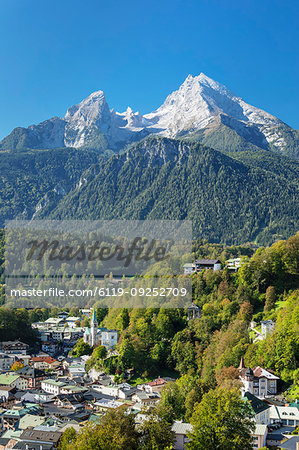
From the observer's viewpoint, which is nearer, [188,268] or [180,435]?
[180,435]

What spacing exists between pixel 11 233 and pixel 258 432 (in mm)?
120032

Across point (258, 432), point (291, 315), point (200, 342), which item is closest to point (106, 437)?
point (258, 432)

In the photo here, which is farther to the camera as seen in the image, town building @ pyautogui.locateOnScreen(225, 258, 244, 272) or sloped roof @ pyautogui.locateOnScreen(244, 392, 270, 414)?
town building @ pyautogui.locateOnScreen(225, 258, 244, 272)

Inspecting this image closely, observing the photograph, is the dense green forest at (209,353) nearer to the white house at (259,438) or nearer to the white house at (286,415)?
the white house at (259,438)

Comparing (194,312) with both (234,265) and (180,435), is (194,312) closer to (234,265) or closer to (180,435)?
(234,265)

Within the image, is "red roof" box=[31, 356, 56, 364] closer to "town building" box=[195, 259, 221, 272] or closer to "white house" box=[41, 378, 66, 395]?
"white house" box=[41, 378, 66, 395]

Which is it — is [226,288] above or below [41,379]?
above

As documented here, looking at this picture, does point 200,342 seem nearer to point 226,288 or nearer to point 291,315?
point 226,288

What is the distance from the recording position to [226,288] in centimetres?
6994

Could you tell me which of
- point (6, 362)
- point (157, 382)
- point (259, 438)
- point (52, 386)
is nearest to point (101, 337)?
point (6, 362)

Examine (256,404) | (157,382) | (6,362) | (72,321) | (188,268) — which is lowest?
(6,362)

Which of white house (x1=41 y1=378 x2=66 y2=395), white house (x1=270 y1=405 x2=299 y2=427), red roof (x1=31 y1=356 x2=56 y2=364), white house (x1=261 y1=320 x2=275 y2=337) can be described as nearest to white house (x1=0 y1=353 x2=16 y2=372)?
red roof (x1=31 y1=356 x2=56 y2=364)

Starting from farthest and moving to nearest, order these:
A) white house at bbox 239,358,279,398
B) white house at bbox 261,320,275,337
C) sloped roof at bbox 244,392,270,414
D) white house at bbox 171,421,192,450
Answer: white house at bbox 261,320,275,337 < white house at bbox 239,358,279,398 < sloped roof at bbox 244,392,270,414 < white house at bbox 171,421,192,450

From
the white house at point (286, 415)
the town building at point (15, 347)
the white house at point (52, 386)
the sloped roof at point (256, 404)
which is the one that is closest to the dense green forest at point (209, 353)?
the sloped roof at point (256, 404)
